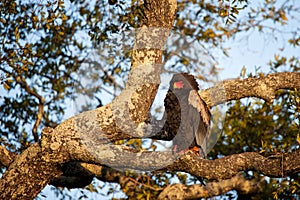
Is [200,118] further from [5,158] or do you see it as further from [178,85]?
[5,158]

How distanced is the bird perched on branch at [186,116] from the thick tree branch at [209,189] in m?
1.03

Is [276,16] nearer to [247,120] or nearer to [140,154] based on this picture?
[247,120]

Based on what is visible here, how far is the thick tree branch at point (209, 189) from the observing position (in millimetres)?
6059

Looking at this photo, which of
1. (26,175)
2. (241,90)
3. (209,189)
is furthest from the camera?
(209,189)

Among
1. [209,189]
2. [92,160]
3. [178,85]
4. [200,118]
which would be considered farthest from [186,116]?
[209,189]

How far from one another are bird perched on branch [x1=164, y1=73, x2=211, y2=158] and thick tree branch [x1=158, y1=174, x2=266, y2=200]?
1.03 metres

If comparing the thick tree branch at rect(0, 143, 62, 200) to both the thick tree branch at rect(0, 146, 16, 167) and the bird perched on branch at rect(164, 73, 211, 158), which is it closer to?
the thick tree branch at rect(0, 146, 16, 167)

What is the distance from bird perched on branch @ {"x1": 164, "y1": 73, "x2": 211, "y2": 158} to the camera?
473 cm

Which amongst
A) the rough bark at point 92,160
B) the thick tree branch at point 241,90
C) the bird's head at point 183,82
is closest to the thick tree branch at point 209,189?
the bird's head at point 183,82

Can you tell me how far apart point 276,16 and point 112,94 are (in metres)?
2.50

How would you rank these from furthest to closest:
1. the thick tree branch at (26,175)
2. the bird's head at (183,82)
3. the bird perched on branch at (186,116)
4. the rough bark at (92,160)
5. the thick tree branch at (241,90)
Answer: the bird's head at (183,82) < the bird perched on branch at (186,116) < the thick tree branch at (241,90) < the thick tree branch at (26,175) < the rough bark at (92,160)

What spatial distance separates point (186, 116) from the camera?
16.1ft

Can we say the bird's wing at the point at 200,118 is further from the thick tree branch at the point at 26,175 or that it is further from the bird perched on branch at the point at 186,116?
the thick tree branch at the point at 26,175

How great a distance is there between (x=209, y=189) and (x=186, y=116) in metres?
1.74
